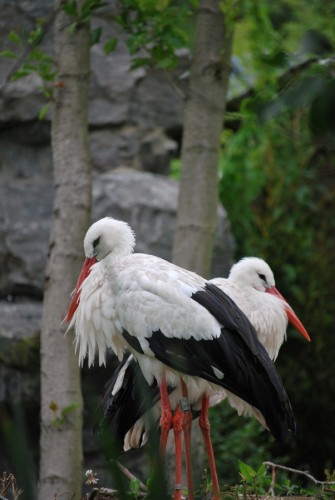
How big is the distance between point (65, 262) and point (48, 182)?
1591 mm

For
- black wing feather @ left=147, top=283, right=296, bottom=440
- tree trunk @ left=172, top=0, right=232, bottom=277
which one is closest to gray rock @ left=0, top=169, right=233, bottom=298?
tree trunk @ left=172, top=0, right=232, bottom=277

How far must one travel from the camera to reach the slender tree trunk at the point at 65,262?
3.85m

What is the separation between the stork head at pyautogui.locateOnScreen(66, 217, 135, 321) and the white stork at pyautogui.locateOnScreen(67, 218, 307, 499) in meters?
0.03

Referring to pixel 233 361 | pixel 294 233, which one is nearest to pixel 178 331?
pixel 233 361

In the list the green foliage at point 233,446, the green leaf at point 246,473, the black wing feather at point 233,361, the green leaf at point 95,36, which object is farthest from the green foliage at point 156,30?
the green foliage at point 233,446

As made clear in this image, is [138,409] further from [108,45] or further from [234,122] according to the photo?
[234,122]

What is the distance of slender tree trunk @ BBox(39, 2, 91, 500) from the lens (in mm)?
3846

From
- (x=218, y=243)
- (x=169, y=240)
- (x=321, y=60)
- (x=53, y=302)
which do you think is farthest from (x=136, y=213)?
(x=321, y=60)

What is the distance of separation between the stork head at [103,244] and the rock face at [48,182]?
147 centimetres

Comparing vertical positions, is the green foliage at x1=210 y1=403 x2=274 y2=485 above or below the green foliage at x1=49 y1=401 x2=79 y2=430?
below

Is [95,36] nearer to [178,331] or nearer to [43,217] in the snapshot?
[178,331]

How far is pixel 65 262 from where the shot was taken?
3.89m

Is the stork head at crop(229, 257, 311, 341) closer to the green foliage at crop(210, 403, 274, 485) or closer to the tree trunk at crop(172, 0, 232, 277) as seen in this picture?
the tree trunk at crop(172, 0, 232, 277)

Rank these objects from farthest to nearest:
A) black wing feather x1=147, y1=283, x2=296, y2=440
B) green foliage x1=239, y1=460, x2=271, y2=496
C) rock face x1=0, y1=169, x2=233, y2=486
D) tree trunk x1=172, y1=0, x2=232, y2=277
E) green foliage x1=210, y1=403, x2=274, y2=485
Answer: green foliage x1=210, y1=403, x2=274, y2=485, rock face x1=0, y1=169, x2=233, y2=486, tree trunk x1=172, y1=0, x2=232, y2=277, green foliage x1=239, y1=460, x2=271, y2=496, black wing feather x1=147, y1=283, x2=296, y2=440
